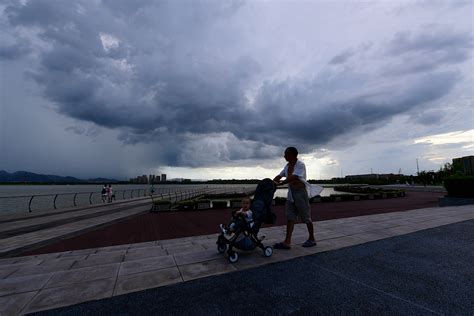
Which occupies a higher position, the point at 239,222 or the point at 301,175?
the point at 301,175

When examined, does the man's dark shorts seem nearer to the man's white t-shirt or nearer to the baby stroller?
the man's white t-shirt

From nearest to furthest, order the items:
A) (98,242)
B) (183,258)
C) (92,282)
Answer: (92,282) < (183,258) < (98,242)

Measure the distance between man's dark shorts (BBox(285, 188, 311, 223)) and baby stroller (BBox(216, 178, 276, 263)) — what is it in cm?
60

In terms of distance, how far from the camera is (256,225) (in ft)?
14.0

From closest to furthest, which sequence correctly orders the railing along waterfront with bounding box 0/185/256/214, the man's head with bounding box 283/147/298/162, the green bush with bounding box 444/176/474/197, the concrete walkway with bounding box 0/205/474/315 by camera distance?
the concrete walkway with bounding box 0/205/474/315
the man's head with bounding box 283/147/298/162
the green bush with bounding box 444/176/474/197
the railing along waterfront with bounding box 0/185/256/214

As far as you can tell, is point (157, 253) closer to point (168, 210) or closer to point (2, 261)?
→ point (2, 261)

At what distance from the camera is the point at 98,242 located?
6379 mm

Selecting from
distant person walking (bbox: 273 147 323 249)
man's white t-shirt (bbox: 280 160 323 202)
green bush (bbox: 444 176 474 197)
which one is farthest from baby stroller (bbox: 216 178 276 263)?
green bush (bbox: 444 176 474 197)

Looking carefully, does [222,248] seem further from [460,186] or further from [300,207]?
[460,186]

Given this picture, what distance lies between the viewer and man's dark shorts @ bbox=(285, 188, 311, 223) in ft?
15.2

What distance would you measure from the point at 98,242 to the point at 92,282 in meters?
3.66

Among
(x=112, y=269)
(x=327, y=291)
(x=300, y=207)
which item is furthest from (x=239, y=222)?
(x=112, y=269)

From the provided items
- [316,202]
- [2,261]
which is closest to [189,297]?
[2,261]

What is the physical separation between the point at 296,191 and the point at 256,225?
117cm
